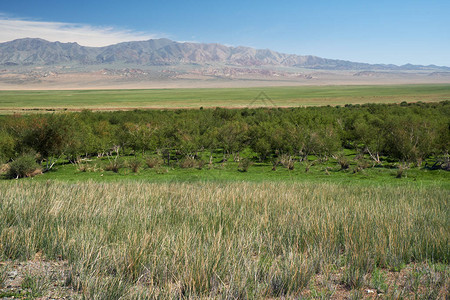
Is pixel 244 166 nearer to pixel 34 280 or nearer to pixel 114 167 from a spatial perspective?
pixel 114 167

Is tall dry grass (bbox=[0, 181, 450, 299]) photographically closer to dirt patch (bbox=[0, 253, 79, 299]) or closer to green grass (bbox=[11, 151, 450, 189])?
dirt patch (bbox=[0, 253, 79, 299])

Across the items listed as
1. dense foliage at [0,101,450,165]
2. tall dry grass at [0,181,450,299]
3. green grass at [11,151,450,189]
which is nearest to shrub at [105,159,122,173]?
green grass at [11,151,450,189]

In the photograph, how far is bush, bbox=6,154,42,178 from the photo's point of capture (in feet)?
82.0

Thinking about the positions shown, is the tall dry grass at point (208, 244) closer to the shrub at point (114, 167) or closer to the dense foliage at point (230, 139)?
the shrub at point (114, 167)

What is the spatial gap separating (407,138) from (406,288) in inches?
986

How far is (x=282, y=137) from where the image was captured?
1297 inches

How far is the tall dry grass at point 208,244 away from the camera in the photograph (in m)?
5.56

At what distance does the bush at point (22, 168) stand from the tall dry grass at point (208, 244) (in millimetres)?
17345

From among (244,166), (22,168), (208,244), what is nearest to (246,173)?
(244,166)

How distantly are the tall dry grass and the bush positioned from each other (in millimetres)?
17345

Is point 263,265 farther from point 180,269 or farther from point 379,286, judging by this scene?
point 379,286

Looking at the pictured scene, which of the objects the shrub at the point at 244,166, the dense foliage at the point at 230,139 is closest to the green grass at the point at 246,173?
the shrub at the point at 244,166

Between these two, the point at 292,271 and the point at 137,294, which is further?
the point at 292,271

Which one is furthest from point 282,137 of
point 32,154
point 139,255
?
point 139,255
